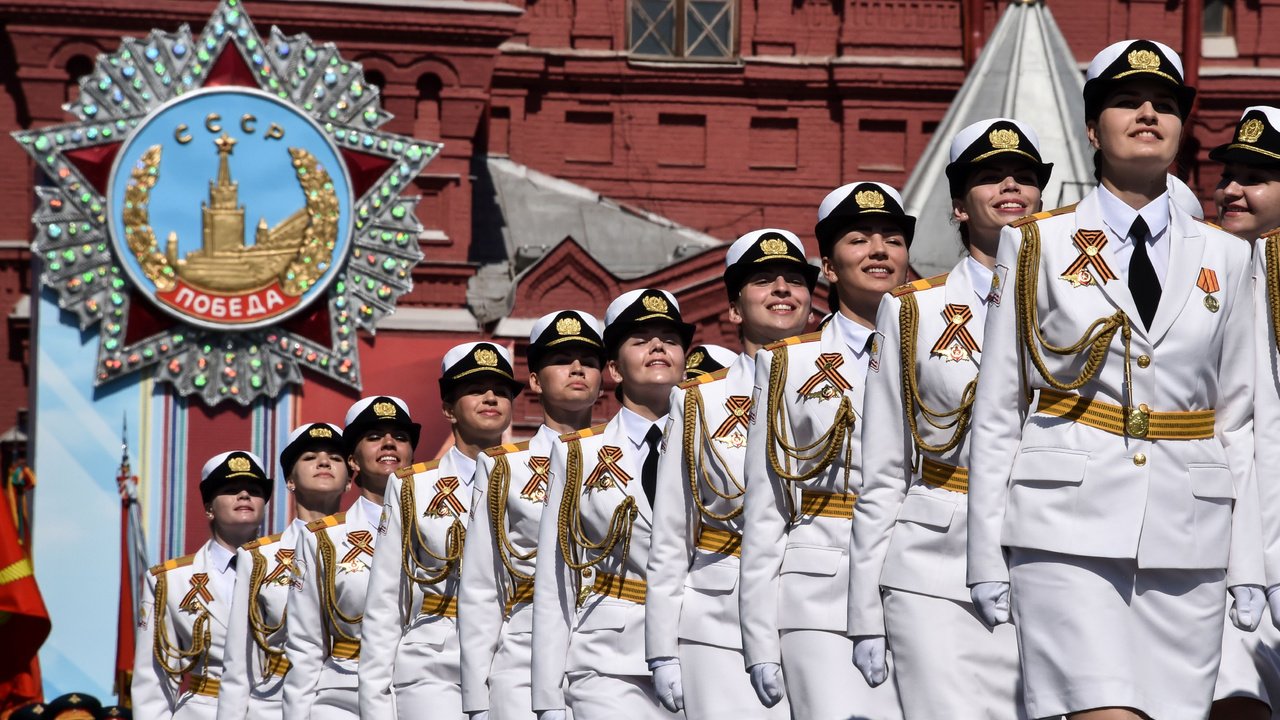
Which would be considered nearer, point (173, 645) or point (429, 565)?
point (429, 565)

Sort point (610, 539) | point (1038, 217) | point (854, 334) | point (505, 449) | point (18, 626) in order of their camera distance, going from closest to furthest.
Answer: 1. point (1038, 217)
2. point (854, 334)
3. point (610, 539)
4. point (505, 449)
5. point (18, 626)

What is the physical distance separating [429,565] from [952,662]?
385 cm

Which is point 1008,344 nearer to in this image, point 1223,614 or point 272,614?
point 1223,614

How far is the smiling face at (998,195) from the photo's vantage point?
6.55 metres

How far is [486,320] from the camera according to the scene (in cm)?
2014

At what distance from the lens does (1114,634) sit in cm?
527

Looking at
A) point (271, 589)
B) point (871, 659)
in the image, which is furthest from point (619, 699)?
point (271, 589)

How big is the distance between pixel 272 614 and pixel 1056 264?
6.38 meters

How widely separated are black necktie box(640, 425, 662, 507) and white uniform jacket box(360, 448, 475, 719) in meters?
1.41

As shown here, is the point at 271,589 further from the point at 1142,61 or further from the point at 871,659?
the point at 1142,61

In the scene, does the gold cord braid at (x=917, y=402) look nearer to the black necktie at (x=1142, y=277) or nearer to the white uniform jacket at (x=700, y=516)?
the black necktie at (x=1142, y=277)

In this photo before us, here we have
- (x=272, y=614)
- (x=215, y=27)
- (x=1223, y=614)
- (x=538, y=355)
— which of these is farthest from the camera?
(x=215, y=27)

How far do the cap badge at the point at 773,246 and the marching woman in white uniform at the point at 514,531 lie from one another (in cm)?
125

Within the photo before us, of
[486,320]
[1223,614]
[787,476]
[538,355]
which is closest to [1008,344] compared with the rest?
[1223,614]
